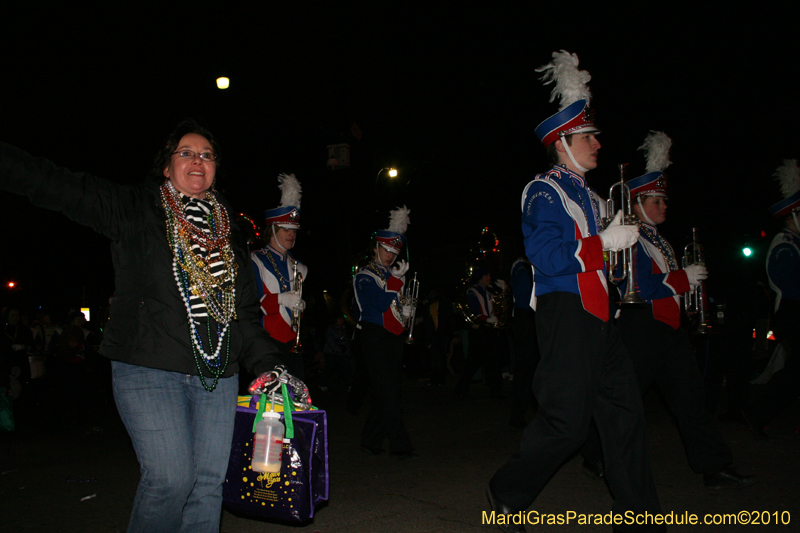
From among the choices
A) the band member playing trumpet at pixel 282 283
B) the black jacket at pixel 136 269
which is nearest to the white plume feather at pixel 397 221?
the band member playing trumpet at pixel 282 283

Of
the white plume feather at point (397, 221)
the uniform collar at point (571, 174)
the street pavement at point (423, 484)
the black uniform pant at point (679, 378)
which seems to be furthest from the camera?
the white plume feather at point (397, 221)

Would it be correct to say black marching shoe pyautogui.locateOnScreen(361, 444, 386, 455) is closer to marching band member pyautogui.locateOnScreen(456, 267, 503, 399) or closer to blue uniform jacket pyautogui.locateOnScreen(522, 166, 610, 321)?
blue uniform jacket pyautogui.locateOnScreen(522, 166, 610, 321)

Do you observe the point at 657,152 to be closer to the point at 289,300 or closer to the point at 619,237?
the point at 619,237

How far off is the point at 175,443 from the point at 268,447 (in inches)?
13.9

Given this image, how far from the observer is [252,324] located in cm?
292

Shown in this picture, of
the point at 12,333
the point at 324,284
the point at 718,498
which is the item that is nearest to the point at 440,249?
the point at 324,284

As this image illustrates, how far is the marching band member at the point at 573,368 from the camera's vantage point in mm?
3148

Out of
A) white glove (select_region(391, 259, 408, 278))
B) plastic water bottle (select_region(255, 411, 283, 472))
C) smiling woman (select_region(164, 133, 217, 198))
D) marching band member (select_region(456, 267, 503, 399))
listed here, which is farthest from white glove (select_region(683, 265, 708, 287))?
marching band member (select_region(456, 267, 503, 399))

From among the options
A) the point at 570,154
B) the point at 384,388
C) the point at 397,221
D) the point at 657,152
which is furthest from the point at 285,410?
the point at 397,221

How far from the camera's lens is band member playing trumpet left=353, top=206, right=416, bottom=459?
18.4 feet

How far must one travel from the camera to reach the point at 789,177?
6129 mm

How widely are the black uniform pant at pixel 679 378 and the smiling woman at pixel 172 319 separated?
9.01 feet

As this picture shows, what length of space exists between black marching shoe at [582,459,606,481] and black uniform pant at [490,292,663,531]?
153cm

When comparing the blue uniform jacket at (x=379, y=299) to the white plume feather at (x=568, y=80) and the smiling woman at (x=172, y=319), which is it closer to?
the white plume feather at (x=568, y=80)
